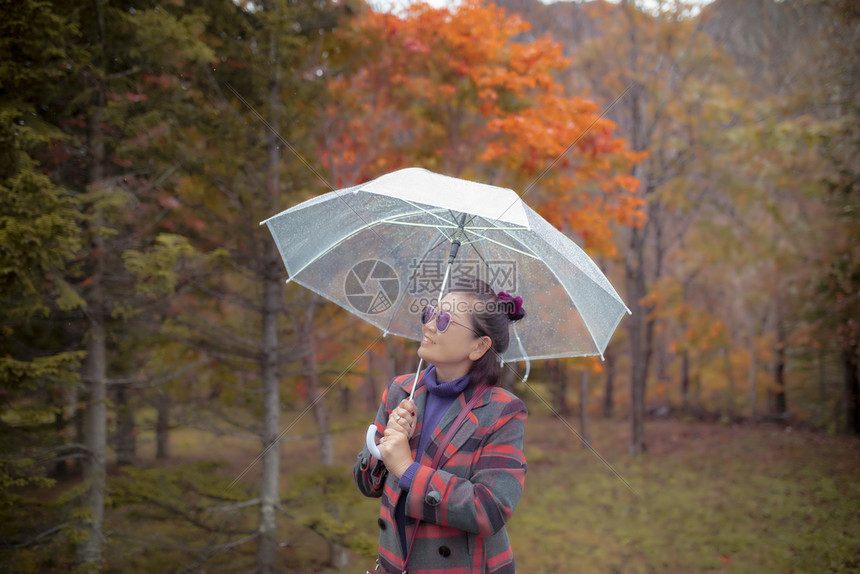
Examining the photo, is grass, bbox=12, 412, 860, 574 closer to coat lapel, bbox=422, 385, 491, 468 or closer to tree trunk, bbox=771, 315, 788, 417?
tree trunk, bbox=771, 315, 788, 417

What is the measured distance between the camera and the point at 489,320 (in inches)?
80.8

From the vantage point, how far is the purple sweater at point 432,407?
191 cm

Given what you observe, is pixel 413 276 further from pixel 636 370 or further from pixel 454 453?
pixel 636 370

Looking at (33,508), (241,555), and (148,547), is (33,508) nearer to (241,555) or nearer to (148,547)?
(148,547)

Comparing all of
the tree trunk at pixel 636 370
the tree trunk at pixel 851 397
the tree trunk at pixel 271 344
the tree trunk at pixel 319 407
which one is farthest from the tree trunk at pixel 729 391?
the tree trunk at pixel 271 344

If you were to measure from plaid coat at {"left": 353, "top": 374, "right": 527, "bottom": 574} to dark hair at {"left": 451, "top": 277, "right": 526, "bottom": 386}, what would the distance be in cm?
9

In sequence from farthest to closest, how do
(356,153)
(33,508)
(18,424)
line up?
1. (356,153)
2. (18,424)
3. (33,508)

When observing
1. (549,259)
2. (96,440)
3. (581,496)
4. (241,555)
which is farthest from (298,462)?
(549,259)

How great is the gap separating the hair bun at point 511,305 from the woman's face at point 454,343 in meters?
0.13

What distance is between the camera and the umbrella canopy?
2164 mm

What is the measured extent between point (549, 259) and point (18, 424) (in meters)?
4.90

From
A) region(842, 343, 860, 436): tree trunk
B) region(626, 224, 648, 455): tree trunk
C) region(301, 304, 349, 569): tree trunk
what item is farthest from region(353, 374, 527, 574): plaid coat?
region(842, 343, 860, 436): tree trunk

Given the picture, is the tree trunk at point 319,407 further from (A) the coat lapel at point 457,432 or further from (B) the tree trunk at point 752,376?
(B) the tree trunk at point 752,376

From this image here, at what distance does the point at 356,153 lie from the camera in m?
7.46
